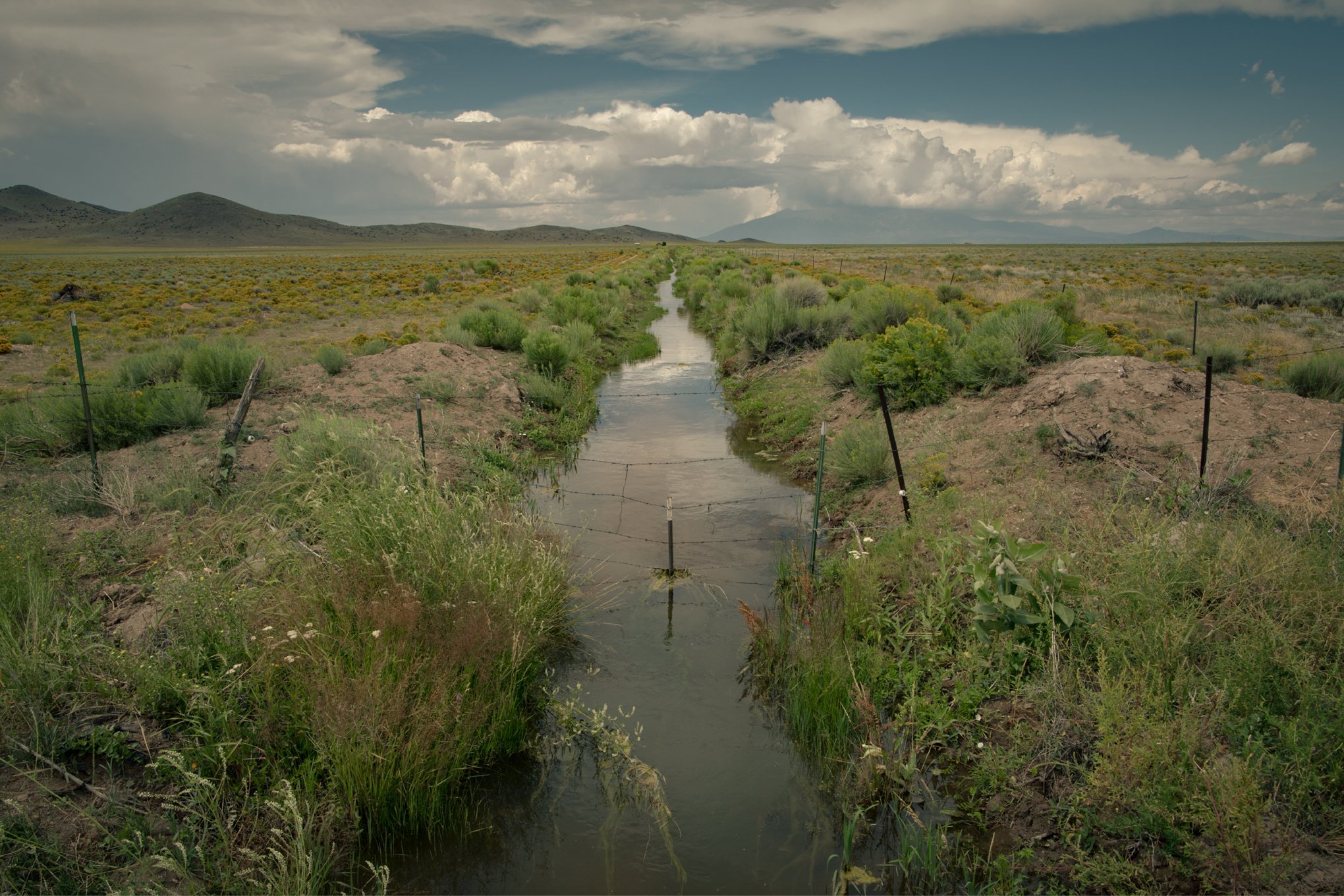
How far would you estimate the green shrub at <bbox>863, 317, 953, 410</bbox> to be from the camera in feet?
41.8

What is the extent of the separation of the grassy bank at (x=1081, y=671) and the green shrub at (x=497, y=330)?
1234cm

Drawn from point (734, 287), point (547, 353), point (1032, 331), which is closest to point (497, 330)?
point (547, 353)

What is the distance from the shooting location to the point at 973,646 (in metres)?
6.09

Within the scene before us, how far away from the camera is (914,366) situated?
42.3 ft

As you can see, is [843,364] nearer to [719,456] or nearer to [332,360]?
[719,456]

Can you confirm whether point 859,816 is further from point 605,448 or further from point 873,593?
point 605,448

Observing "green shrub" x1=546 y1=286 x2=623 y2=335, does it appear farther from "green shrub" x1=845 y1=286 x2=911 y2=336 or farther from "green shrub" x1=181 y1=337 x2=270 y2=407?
"green shrub" x1=181 y1=337 x2=270 y2=407

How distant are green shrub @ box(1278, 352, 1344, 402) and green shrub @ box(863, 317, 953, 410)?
5.68m

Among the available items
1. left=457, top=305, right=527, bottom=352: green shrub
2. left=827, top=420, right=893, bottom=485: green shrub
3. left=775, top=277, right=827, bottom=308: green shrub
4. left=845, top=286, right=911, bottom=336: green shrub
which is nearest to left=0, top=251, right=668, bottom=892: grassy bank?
left=827, top=420, right=893, bottom=485: green shrub

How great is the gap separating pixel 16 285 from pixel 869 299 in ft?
158

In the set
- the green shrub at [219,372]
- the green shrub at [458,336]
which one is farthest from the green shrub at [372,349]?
the green shrub at [219,372]

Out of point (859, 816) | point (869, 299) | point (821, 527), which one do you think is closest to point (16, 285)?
point (869, 299)

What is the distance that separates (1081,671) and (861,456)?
5.23 meters

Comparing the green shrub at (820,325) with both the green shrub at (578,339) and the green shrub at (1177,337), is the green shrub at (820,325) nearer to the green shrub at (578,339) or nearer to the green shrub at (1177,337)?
the green shrub at (578,339)
